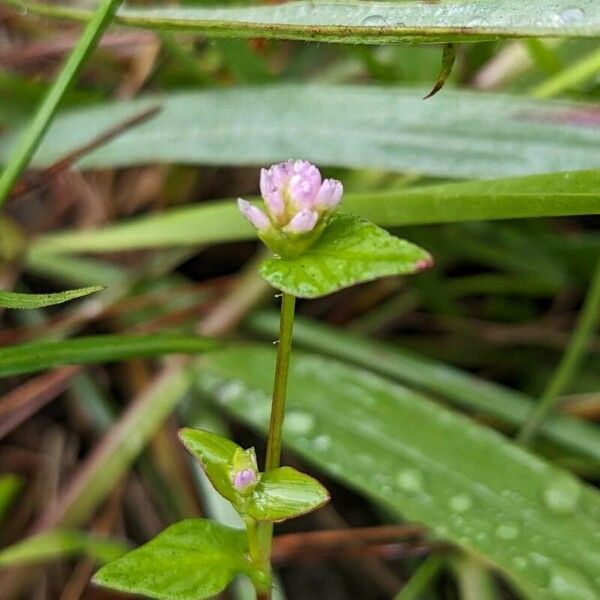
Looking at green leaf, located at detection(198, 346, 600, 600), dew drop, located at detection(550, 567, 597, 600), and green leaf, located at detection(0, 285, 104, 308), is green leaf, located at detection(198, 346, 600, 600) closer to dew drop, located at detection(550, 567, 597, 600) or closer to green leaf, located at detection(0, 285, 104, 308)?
dew drop, located at detection(550, 567, 597, 600)

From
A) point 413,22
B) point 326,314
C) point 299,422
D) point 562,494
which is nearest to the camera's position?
point 413,22

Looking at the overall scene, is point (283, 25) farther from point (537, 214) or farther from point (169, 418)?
point (169, 418)

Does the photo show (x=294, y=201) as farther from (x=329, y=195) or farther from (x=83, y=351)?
Result: (x=83, y=351)

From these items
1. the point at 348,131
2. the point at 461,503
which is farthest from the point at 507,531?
the point at 348,131

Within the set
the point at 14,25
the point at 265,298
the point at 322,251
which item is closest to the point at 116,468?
the point at 265,298

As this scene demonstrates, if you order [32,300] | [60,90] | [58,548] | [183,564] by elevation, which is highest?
[60,90]

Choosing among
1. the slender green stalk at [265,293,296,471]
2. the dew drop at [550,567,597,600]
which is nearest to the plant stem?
the slender green stalk at [265,293,296,471]

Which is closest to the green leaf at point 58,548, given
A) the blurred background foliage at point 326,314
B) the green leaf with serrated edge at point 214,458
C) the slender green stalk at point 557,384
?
the blurred background foliage at point 326,314
